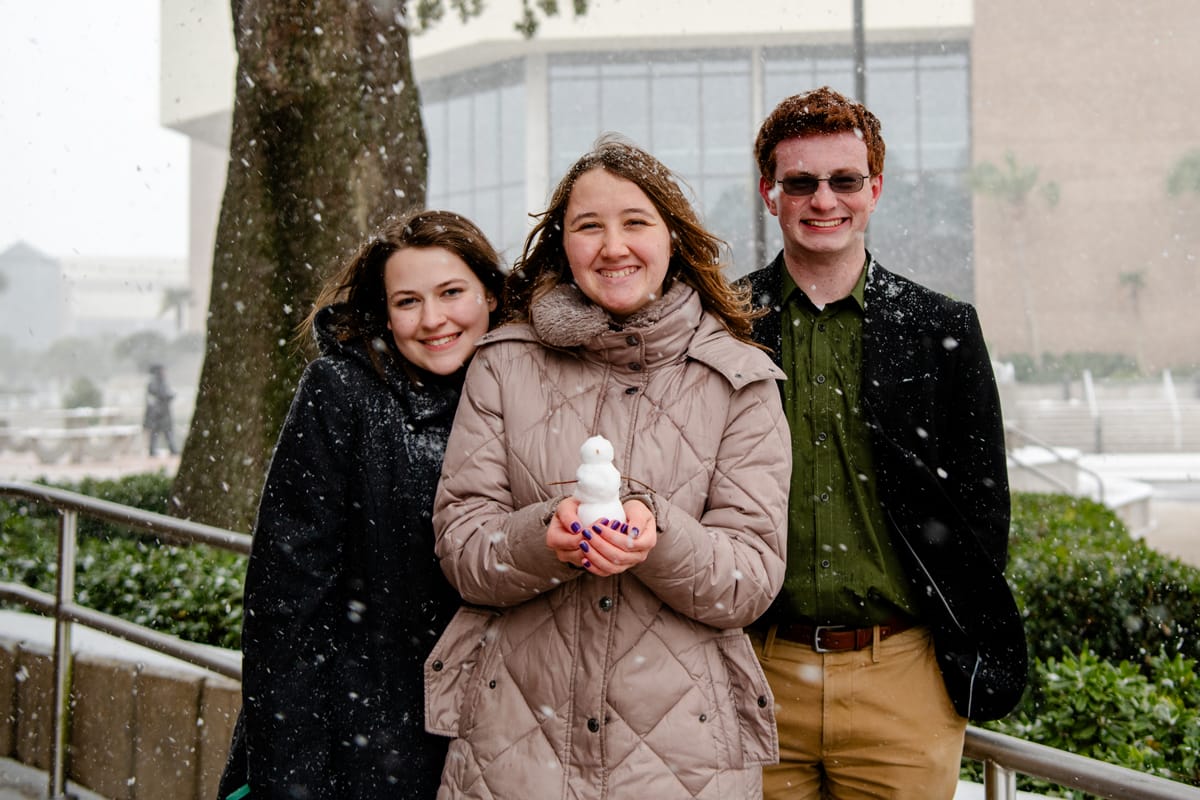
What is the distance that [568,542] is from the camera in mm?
1714

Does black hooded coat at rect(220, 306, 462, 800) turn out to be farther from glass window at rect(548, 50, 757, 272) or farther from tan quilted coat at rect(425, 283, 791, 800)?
glass window at rect(548, 50, 757, 272)

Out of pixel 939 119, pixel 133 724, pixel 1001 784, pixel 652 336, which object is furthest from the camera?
pixel 939 119

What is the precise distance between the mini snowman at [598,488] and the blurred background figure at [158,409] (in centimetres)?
2355

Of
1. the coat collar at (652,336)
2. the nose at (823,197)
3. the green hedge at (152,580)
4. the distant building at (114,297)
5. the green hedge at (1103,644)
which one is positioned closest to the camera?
the coat collar at (652,336)

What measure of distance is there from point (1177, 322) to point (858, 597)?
156ft

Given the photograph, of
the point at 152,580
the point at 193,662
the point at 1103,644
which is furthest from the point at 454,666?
the point at 1103,644

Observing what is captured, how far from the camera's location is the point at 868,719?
2.21 metres

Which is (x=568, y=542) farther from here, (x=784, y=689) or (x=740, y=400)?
(x=784, y=689)

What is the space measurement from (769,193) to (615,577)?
0.95 meters

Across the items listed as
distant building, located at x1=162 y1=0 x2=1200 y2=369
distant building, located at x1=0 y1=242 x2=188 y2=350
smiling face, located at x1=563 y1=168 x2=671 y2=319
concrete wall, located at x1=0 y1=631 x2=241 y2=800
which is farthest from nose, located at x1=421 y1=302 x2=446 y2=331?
distant building, located at x1=0 y1=242 x2=188 y2=350

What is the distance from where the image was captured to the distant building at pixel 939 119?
133 feet

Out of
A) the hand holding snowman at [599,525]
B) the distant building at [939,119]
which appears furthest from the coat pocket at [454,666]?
the distant building at [939,119]

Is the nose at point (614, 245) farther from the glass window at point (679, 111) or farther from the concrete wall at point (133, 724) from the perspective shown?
the glass window at point (679, 111)

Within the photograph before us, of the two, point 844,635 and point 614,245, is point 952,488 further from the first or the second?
point 614,245
